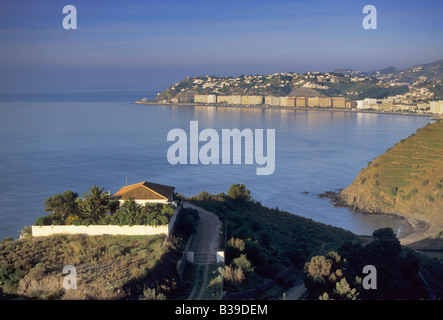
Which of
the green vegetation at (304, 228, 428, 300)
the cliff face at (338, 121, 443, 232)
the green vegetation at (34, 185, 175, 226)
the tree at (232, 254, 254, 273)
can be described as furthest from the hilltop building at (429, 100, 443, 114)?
the tree at (232, 254, 254, 273)

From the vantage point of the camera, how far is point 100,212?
13.5 metres

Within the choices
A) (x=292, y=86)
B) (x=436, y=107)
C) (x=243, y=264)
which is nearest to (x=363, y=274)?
(x=243, y=264)

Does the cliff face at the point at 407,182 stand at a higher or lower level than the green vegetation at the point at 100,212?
lower

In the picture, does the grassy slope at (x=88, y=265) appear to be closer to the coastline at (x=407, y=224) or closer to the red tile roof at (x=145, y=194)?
the red tile roof at (x=145, y=194)

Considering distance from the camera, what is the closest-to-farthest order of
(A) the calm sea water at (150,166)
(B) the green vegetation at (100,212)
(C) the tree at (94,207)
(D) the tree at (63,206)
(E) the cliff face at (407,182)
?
(B) the green vegetation at (100,212)
(C) the tree at (94,207)
(D) the tree at (63,206)
(A) the calm sea water at (150,166)
(E) the cliff face at (407,182)

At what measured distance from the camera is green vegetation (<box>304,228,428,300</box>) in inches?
423

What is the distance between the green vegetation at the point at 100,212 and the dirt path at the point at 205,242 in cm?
112

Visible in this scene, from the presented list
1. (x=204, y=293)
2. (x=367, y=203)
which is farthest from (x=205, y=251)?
(x=367, y=203)

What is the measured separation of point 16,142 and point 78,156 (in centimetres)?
977

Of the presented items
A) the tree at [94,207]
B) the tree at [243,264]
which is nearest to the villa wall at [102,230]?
the tree at [94,207]
